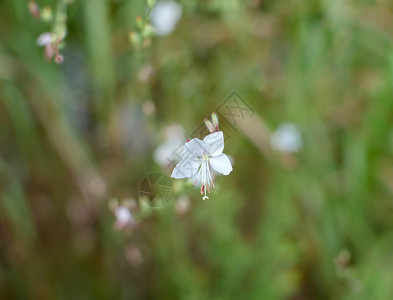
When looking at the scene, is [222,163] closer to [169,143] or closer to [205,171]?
[205,171]

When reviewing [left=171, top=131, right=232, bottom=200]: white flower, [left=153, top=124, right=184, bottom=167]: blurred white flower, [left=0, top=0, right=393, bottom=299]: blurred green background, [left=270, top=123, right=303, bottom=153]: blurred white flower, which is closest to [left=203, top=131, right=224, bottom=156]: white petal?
[left=171, top=131, right=232, bottom=200]: white flower

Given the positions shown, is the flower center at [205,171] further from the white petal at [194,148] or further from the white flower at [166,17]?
the white flower at [166,17]

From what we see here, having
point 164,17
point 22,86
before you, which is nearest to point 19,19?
point 22,86

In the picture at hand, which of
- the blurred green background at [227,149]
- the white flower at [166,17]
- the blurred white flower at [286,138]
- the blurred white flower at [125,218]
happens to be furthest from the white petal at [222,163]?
the blurred white flower at [286,138]

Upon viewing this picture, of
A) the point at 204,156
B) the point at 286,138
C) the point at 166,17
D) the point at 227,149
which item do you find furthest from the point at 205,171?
the point at 286,138

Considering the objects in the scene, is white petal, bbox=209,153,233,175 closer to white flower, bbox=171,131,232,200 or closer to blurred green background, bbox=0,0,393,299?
white flower, bbox=171,131,232,200
